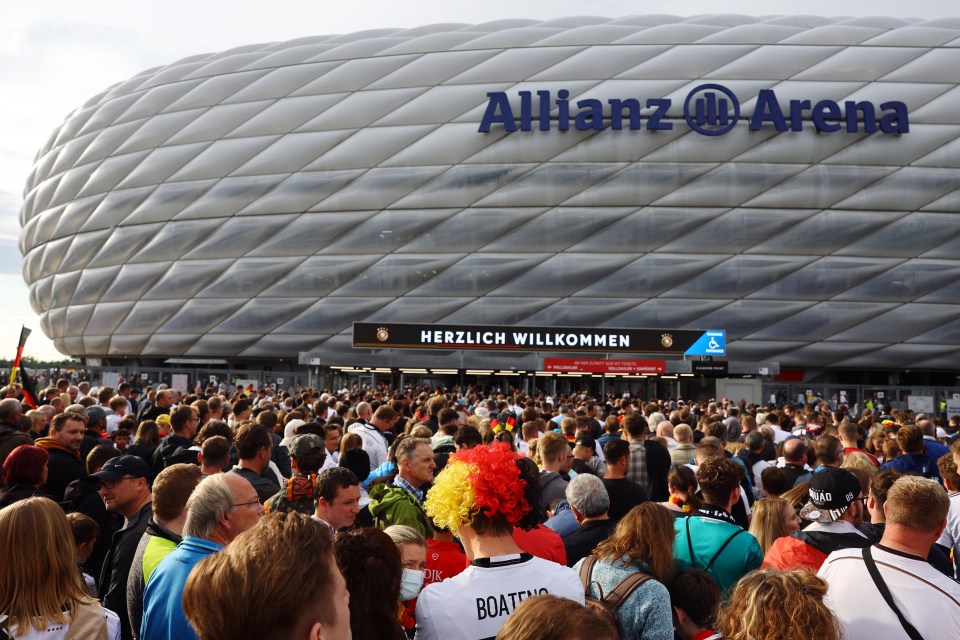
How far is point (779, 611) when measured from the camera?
9.18 feet

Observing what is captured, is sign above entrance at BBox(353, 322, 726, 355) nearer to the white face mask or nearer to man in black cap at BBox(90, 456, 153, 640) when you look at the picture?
man in black cap at BBox(90, 456, 153, 640)

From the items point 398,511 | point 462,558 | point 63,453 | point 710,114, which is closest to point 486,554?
point 462,558

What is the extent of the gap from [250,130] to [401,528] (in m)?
37.0

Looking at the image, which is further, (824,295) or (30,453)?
(824,295)

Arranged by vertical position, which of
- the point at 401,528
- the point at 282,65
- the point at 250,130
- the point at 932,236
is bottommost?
the point at 401,528

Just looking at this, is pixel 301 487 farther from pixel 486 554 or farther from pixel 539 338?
pixel 539 338

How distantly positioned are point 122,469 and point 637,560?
336cm

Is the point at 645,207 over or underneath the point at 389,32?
underneath

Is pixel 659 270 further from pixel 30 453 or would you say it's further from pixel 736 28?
pixel 30 453

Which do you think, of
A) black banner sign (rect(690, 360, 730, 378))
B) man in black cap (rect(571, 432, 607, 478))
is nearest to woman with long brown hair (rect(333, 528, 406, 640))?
man in black cap (rect(571, 432, 607, 478))

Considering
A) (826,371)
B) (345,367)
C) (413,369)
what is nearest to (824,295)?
(826,371)

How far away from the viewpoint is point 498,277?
3562 centimetres

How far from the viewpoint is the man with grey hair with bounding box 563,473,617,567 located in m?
4.97

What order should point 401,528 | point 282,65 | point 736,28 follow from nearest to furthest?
1. point 401,528
2. point 736,28
3. point 282,65
